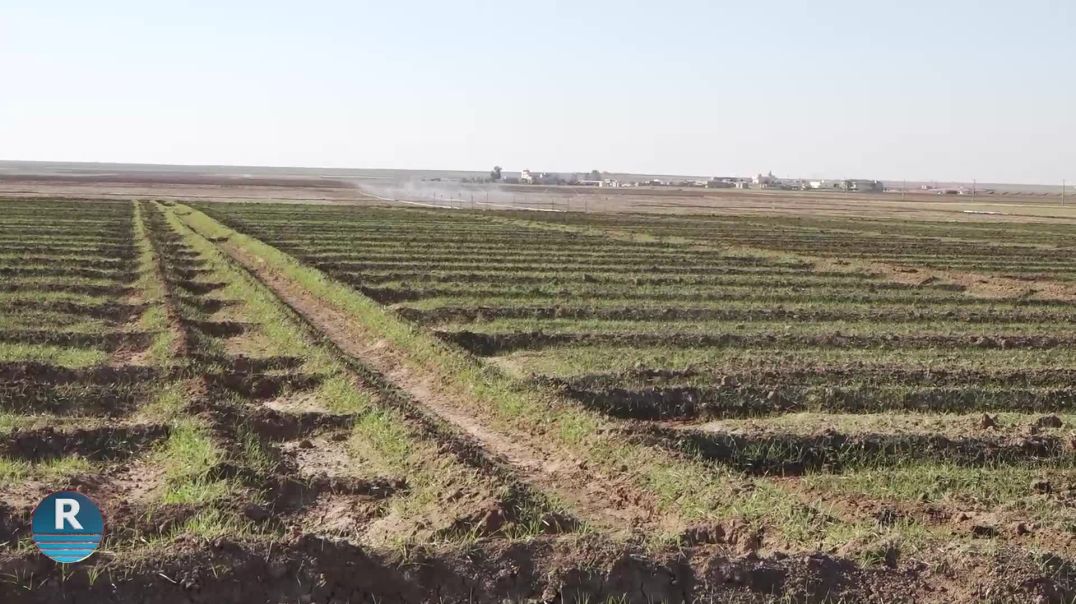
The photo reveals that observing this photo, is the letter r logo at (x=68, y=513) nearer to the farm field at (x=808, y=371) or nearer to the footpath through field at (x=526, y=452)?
the footpath through field at (x=526, y=452)

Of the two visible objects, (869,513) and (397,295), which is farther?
(397,295)

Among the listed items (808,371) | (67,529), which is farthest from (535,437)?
(67,529)

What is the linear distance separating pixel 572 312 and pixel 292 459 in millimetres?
8931

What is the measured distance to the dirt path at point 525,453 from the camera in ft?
25.2

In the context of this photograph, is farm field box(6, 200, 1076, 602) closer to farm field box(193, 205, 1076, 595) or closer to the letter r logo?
farm field box(193, 205, 1076, 595)

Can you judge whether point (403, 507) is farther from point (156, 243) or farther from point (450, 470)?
point (156, 243)

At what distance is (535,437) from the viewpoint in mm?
9719

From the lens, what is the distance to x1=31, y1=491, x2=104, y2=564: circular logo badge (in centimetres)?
509

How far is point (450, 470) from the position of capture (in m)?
8.05

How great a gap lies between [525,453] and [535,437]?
0.51 m

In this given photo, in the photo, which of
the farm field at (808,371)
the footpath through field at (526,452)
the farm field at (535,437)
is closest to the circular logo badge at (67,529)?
the farm field at (535,437)

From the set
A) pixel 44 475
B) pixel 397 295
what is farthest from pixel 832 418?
pixel 397 295

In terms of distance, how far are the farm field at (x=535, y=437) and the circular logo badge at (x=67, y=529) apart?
21cm

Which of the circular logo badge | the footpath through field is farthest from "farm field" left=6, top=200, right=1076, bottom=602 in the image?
the circular logo badge
